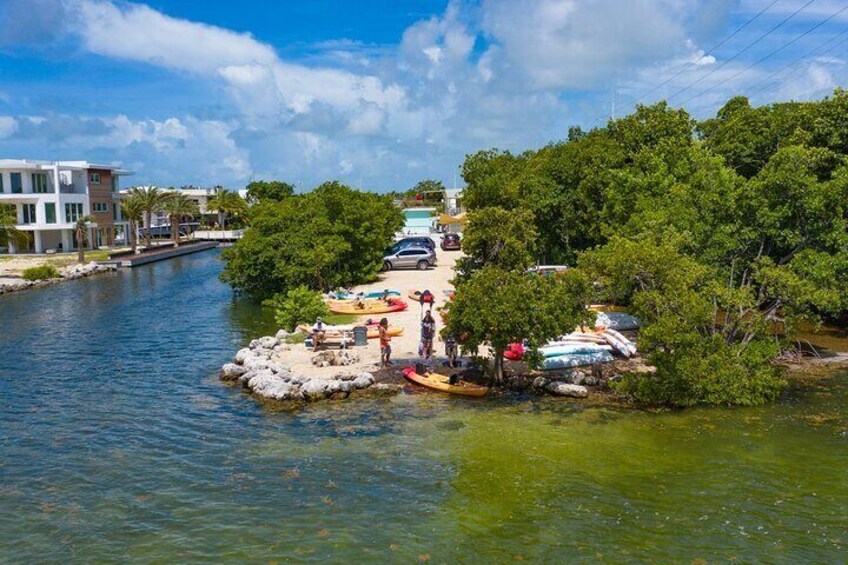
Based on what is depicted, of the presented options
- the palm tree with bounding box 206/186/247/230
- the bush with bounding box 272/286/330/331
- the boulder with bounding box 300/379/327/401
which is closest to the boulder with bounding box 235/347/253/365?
the boulder with bounding box 300/379/327/401

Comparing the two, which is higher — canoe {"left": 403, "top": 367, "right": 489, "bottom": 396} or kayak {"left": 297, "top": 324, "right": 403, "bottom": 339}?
kayak {"left": 297, "top": 324, "right": 403, "bottom": 339}

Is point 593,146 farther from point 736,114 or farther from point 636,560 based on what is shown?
point 636,560

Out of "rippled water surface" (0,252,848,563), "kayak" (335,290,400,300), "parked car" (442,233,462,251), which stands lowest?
"rippled water surface" (0,252,848,563)

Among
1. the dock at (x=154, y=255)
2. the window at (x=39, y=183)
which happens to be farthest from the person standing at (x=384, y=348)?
the window at (x=39, y=183)

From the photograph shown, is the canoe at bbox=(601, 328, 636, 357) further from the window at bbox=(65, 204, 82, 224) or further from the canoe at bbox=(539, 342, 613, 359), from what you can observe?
the window at bbox=(65, 204, 82, 224)

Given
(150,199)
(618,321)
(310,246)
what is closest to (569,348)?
(618,321)

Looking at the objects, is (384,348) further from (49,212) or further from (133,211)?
(133,211)
